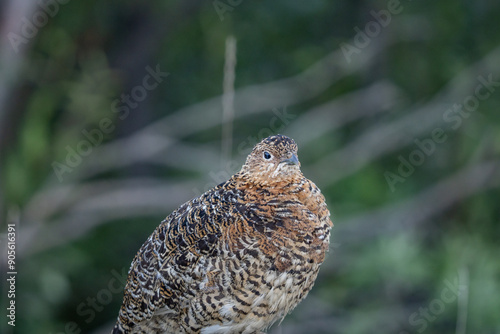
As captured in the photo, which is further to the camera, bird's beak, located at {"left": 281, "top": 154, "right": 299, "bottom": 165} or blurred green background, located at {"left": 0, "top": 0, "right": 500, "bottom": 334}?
blurred green background, located at {"left": 0, "top": 0, "right": 500, "bottom": 334}

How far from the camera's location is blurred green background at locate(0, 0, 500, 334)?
9.20 meters

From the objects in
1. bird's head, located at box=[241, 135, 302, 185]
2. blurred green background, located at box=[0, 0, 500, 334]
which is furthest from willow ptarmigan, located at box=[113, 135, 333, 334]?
blurred green background, located at box=[0, 0, 500, 334]

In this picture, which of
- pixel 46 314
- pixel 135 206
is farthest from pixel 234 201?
pixel 46 314

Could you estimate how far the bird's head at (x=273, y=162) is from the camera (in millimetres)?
3941

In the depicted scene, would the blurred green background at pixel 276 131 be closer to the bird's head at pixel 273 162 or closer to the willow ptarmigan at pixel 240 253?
the willow ptarmigan at pixel 240 253

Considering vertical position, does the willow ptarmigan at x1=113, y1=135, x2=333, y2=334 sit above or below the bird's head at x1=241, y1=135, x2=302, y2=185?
below

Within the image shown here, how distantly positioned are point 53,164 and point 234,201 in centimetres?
603

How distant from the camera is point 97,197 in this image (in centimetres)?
951

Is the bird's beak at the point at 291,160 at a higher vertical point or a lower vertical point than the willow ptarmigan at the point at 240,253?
higher

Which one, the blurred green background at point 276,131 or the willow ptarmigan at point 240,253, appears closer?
the willow ptarmigan at point 240,253

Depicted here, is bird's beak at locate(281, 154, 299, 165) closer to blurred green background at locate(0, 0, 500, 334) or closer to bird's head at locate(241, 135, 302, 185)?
bird's head at locate(241, 135, 302, 185)

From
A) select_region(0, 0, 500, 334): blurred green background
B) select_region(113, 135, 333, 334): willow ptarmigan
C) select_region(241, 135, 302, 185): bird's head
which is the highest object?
select_region(0, 0, 500, 334): blurred green background

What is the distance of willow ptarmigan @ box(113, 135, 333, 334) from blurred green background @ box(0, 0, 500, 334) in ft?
15.1

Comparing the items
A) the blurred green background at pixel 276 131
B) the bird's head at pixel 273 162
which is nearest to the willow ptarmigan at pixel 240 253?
the bird's head at pixel 273 162
